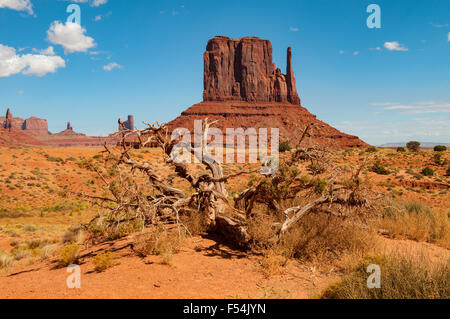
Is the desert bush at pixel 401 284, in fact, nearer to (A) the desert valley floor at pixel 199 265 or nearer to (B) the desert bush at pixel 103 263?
(A) the desert valley floor at pixel 199 265

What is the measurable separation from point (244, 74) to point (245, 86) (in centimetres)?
592

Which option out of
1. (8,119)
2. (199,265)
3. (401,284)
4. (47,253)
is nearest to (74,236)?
(47,253)

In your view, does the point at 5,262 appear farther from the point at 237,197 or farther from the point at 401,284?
the point at 401,284

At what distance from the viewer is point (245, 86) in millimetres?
122438

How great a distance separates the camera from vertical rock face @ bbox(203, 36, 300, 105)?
122m

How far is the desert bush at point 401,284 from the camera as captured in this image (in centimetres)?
387

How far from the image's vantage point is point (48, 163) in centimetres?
2778

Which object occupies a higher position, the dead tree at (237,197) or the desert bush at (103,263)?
the dead tree at (237,197)

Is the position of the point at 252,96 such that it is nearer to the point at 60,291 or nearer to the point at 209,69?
the point at 209,69

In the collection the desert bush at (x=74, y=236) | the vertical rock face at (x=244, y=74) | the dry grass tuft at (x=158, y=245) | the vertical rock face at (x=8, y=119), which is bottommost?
the desert bush at (x=74, y=236)

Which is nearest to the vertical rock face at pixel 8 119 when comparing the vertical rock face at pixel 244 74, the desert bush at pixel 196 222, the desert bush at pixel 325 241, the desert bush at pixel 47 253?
the vertical rock face at pixel 244 74

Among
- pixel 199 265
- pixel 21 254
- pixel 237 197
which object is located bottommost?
pixel 21 254

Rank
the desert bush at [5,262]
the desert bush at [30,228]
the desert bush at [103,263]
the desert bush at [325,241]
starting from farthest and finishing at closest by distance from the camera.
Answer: the desert bush at [30,228] < the desert bush at [5,262] < the desert bush at [325,241] < the desert bush at [103,263]
